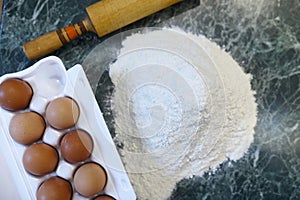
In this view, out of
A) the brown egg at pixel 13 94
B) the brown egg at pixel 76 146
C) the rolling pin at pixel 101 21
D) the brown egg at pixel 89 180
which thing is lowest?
the brown egg at pixel 89 180

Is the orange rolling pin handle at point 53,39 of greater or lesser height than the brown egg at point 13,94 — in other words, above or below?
above

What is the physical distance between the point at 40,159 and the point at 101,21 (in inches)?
11.3

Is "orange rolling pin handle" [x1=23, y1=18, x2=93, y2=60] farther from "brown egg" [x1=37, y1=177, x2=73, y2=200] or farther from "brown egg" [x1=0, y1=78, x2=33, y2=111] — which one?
"brown egg" [x1=37, y1=177, x2=73, y2=200]

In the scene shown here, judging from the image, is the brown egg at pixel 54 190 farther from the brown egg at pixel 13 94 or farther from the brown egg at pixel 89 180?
the brown egg at pixel 13 94

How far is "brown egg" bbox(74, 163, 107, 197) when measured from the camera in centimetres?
90

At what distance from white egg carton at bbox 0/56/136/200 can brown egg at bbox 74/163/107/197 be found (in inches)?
0.7

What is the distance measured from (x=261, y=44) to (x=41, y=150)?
0.48 m

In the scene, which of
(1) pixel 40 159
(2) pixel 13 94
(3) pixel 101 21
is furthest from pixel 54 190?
(3) pixel 101 21

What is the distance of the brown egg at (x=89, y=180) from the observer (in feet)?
2.94

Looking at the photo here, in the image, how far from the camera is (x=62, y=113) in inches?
36.0

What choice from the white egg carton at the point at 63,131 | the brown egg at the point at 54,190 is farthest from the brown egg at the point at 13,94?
the brown egg at the point at 54,190

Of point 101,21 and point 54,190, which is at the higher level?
point 101,21

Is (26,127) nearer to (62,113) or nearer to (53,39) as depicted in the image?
(62,113)

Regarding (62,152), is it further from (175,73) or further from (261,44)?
(261,44)
